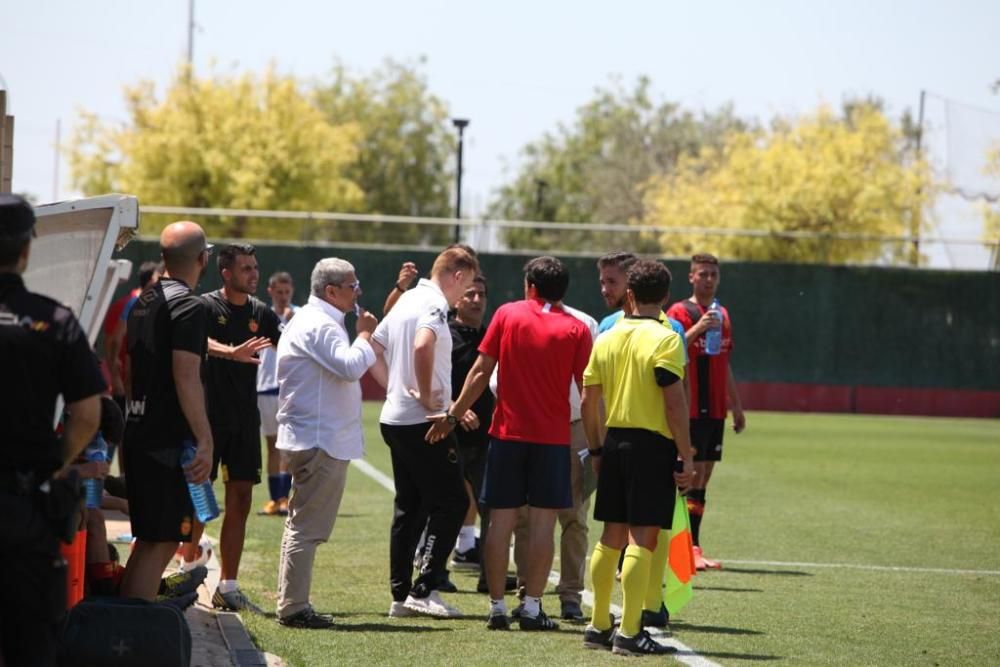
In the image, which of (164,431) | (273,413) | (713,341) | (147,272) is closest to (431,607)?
(164,431)

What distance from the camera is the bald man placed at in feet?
23.4

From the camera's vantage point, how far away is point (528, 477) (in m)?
8.84

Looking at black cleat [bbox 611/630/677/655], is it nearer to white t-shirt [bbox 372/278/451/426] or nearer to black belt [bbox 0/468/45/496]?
white t-shirt [bbox 372/278/451/426]

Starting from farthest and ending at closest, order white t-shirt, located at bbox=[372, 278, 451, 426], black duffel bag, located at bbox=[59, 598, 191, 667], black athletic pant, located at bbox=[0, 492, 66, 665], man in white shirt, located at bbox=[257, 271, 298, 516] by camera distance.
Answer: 1. man in white shirt, located at bbox=[257, 271, 298, 516]
2. white t-shirt, located at bbox=[372, 278, 451, 426]
3. black duffel bag, located at bbox=[59, 598, 191, 667]
4. black athletic pant, located at bbox=[0, 492, 66, 665]

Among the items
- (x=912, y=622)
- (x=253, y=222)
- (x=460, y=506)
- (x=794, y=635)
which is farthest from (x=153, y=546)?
(x=253, y=222)

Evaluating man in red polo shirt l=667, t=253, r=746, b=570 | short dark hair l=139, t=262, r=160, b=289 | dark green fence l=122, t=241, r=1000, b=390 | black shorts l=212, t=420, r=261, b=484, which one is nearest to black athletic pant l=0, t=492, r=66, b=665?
black shorts l=212, t=420, r=261, b=484

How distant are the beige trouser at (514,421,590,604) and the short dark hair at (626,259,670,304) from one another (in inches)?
58.9

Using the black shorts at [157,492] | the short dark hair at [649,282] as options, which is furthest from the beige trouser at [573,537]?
the black shorts at [157,492]

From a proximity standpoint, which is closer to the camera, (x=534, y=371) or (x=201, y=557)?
(x=534, y=371)

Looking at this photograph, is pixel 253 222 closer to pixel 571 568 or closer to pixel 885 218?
pixel 885 218

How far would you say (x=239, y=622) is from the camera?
28.4ft

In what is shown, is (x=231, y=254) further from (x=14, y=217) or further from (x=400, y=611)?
(x=14, y=217)

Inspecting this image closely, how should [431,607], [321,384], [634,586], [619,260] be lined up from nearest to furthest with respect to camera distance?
[634,586] < [321,384] < [431,607] < [619,260]

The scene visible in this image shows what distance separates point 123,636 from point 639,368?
3.10 metres
